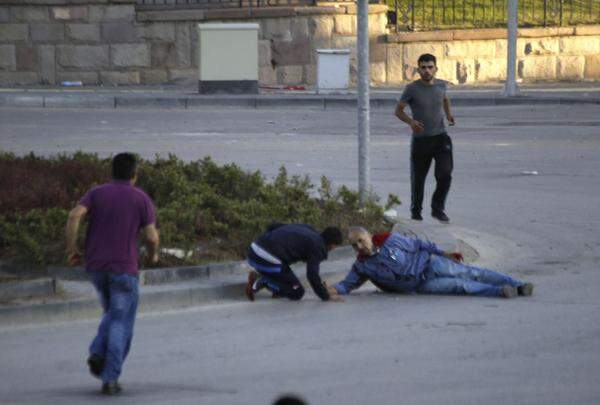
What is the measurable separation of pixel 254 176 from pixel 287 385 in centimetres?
587

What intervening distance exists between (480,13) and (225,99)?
854 centimetres

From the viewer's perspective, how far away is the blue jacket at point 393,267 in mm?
10680

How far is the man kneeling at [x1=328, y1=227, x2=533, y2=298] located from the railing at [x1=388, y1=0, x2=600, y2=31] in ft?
75.8

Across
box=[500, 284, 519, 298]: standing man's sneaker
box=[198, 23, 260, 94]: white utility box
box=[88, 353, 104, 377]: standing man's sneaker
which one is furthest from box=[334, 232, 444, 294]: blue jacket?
box=[198, 23, 260, 94]: white utility box

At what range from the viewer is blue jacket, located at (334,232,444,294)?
35.0 feet

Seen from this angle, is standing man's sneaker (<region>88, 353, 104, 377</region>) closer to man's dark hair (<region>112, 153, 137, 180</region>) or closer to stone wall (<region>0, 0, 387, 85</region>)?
man's dark hair (<region>112, 153, 137, 180</region>)

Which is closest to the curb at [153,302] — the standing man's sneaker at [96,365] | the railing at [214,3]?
the standing man's sneaker at [96,365]

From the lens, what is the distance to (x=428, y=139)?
1429 centimetres

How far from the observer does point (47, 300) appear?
394 inches

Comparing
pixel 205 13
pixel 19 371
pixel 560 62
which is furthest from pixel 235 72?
pixel 19 371

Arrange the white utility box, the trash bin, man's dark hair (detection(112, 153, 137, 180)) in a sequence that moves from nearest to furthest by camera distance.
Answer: man's dark hair (detection(112, 153, 137, 180))
the white utility box
the trash bin

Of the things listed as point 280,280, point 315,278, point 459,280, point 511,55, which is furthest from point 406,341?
point 511,55

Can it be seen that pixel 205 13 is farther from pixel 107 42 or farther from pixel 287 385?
pixel 287 385

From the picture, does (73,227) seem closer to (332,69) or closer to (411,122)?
(411,122)
